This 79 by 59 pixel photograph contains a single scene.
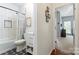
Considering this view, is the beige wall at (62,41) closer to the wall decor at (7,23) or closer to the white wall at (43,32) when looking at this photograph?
the white wall at (43,32)

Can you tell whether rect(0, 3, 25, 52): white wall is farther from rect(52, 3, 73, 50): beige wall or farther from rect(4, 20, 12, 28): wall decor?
rect(52, 3, 73, 50): beige wall

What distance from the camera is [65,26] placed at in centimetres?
127

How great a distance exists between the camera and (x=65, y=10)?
4.23ft

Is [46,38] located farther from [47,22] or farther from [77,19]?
[77,19]

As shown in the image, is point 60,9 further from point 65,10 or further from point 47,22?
point 47,22

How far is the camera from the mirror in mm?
1239

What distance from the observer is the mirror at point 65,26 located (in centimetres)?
124

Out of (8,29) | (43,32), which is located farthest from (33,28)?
(8,29)

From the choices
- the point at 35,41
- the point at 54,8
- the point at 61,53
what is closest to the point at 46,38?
the point at 35,41

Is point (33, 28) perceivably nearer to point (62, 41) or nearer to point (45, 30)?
point (45, 30)
